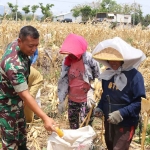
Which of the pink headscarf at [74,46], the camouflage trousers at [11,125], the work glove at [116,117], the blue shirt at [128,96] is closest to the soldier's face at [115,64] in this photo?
the blue shirt at [128,96]

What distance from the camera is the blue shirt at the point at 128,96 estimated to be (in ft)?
7.47

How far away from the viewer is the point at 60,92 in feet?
10.5

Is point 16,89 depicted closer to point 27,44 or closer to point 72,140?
point 27,44

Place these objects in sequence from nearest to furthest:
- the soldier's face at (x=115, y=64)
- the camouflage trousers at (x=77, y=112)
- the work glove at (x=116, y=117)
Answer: the work glove at (x=116, y=117), the soldier's face at (x=115, y=64), the camouflage trousers at (x=77, y=112)

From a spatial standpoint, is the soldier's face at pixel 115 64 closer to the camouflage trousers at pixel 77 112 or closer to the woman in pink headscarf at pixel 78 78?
the woman in pink headscarf at pixel 78 78

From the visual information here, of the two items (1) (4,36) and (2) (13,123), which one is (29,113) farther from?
(1) (4,36)

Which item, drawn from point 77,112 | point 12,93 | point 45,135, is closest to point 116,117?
Answer: point 12,93

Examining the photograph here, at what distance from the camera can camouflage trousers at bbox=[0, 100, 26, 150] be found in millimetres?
2453

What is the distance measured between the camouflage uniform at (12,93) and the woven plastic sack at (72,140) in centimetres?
39

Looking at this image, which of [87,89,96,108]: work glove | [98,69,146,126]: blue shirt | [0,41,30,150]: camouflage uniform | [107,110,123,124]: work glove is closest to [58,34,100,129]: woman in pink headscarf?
[87,89,96,108]: work glove

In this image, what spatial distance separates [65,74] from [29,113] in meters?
1.02

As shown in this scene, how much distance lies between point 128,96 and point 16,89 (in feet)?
2.97

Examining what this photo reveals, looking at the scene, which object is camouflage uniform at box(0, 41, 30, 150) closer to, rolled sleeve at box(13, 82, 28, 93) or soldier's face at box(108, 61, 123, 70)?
rolled sleeve at box(13, 82, 28, 93)

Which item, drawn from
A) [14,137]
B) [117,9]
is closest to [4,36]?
[14,137]
